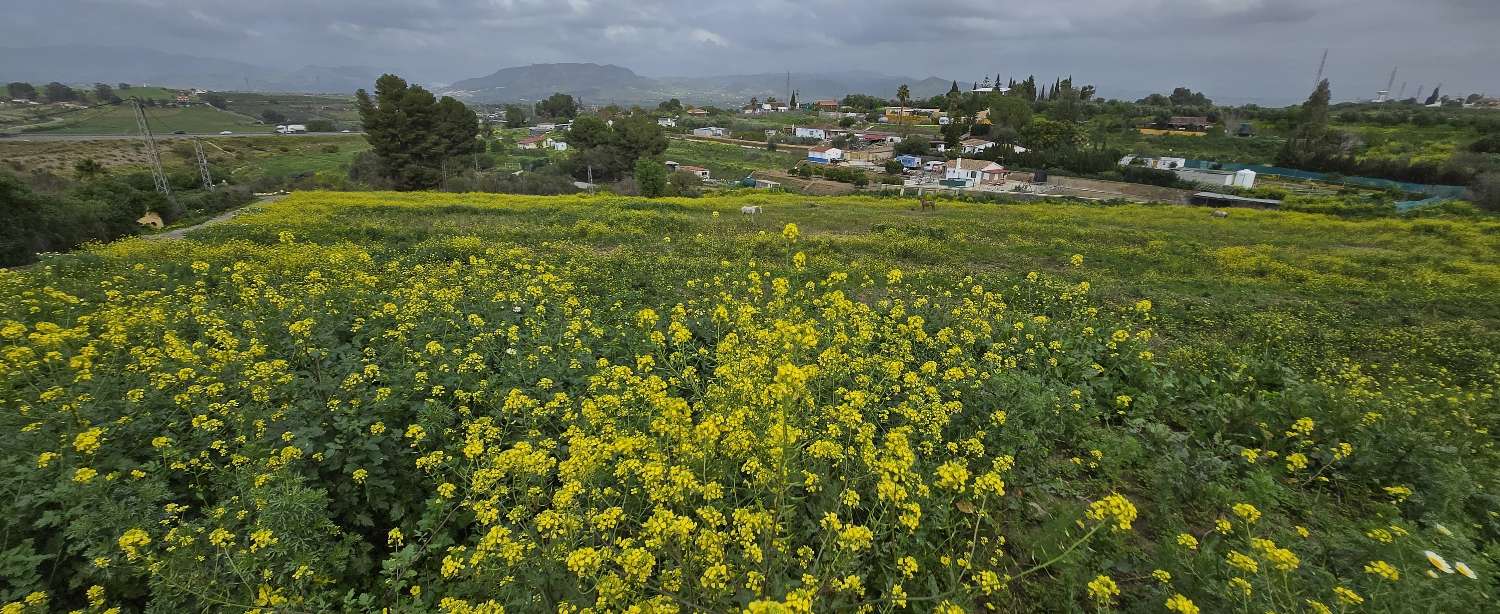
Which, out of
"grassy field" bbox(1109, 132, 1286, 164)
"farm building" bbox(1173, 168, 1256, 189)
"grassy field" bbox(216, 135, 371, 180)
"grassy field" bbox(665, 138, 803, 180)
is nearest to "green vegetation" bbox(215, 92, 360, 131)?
"grassy field" bbox(216, 135, 371, 180)

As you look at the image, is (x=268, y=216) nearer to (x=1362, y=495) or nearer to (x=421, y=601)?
(x=421, y=601)

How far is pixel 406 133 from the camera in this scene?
34.6 metres

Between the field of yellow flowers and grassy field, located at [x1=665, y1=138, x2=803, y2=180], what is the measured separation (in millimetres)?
55722

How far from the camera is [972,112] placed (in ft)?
313

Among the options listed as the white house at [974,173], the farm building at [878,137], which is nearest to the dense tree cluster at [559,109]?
the farm building at [878,137]

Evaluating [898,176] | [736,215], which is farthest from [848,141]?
[736,215]

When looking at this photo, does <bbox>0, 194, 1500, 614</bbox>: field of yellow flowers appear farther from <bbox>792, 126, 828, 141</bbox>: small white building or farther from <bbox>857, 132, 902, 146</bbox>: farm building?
<bbox>792, 126, 828, 141</bbox>: small white building

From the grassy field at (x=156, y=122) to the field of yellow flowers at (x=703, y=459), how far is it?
9769 cm

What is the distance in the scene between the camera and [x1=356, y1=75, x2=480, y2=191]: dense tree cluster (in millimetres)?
33719

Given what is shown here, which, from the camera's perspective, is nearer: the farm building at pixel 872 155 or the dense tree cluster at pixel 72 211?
the dense tree cluster at pixel 72 211

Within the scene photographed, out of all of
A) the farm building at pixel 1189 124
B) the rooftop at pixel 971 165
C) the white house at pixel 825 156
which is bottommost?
the rooftop at pixel 971 165

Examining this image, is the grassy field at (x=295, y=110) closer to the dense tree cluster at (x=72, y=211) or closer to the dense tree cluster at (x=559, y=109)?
the dense tree cluster at (x=559, y=109)

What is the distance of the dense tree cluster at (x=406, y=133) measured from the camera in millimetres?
33719

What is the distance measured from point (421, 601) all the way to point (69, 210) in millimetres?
24900
